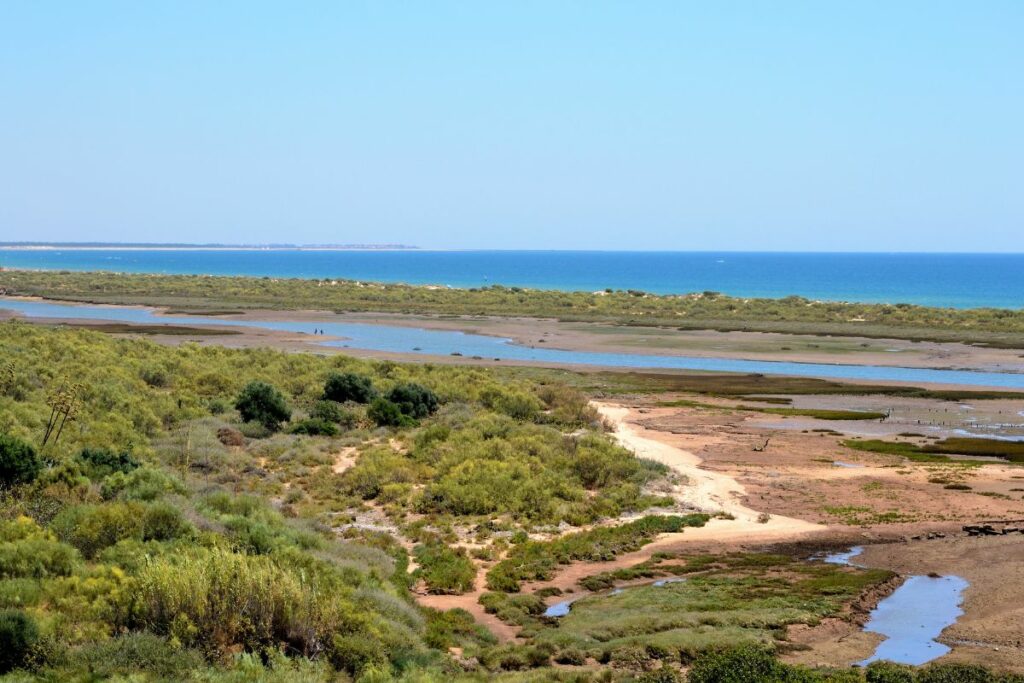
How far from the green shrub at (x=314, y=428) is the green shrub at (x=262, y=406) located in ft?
2.12

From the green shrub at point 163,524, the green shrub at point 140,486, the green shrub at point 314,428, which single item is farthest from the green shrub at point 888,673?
the green shrub at point 314,428

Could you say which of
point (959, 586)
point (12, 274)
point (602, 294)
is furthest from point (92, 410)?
point (12, 274)

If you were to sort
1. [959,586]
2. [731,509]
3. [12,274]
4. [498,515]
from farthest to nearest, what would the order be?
[12,274], [731,509], [498,515], [959,586]

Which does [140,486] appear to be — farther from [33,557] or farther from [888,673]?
[888,673]

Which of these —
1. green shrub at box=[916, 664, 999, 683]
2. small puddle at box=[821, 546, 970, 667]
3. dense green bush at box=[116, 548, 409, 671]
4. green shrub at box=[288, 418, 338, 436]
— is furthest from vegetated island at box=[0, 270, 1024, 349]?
dense green bush at box=[116, 548, 409, 671]

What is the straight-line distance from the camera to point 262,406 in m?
33.9

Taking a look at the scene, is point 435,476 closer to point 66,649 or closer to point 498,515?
point 498,515

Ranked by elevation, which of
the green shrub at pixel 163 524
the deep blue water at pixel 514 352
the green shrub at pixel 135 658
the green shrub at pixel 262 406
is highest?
the green shrub at pixel 163 524

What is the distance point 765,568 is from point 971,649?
5373mm

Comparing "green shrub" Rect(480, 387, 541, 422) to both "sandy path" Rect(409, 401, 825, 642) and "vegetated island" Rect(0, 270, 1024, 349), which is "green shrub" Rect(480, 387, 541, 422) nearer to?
"sandy path" Rect(409, 401, 825, 642)

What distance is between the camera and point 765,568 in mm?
21172

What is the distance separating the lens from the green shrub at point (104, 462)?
1988cm

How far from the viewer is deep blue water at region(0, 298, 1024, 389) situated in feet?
188

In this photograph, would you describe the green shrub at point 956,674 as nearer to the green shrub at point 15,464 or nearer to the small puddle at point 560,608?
the small puddle at point 560,608
